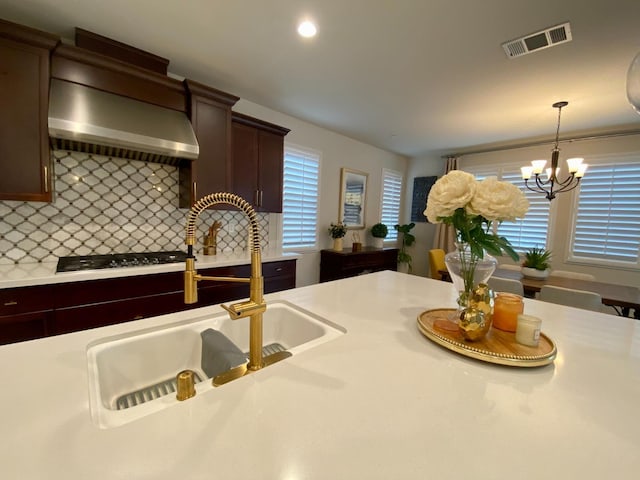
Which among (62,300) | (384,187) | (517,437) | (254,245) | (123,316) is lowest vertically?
(123,316)

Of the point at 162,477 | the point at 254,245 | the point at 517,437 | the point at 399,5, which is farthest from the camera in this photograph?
the point at 399,5

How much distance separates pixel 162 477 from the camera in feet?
1.32

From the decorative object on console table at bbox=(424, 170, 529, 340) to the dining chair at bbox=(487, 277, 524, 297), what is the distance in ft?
5.50

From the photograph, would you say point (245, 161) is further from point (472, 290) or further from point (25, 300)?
point (472, 290)

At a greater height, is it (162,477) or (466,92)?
(466,92)

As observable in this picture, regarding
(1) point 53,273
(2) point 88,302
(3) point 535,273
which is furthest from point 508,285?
(1) point 53,273

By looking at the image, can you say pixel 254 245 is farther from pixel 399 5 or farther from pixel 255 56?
pixel 255 56

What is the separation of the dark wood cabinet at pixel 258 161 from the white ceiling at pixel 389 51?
37 cm

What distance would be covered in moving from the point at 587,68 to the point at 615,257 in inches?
101

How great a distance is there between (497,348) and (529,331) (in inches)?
4.8

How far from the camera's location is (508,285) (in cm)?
234

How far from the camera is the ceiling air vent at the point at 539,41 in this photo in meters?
1.70

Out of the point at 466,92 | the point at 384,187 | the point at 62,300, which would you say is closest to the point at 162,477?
the point at 62,300

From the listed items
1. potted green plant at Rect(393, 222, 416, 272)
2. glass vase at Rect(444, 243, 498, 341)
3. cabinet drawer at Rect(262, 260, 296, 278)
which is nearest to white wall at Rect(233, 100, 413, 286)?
potted green plant at Rect(393, 222, 416, 272)
